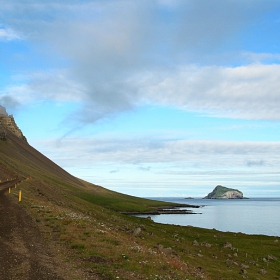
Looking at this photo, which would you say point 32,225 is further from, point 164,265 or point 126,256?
point 164,265

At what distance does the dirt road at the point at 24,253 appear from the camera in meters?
18.0

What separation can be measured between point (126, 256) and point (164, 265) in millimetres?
2836

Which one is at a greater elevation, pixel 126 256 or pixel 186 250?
pixel 126 256

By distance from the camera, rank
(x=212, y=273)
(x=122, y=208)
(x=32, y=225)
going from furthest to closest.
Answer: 1. (x=122, y=208)
2. (x=212, y=273)
3. (x=32, y=225)

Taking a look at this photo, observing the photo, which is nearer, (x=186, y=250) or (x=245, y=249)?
(x=186, y=250)

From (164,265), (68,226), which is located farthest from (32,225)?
(164,265)

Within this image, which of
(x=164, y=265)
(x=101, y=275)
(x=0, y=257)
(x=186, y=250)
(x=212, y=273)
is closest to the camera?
(x=101, y=275)

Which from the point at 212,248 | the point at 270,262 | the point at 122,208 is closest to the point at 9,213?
the point at 212,248

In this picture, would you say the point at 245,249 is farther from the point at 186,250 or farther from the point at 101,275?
the point at 101,275

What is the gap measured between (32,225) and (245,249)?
136ft

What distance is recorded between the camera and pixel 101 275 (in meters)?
18.9

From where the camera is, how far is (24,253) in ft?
71.4

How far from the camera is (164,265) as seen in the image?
2308cm

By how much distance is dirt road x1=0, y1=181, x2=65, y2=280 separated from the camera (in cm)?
1800
